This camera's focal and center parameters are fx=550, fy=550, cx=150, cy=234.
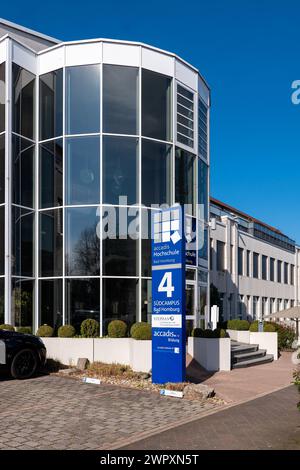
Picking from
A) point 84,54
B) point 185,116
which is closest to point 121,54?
point 84,54

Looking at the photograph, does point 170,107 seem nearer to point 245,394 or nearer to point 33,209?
point 33,209

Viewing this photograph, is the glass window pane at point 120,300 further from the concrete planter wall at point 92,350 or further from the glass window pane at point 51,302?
the glass window pane at point 51,302

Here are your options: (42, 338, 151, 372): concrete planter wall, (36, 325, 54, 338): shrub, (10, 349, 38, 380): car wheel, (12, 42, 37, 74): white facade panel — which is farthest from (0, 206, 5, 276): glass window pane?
(12, 42, 37, 74): white facade panel

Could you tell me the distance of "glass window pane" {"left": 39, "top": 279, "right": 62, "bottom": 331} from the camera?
1722cm

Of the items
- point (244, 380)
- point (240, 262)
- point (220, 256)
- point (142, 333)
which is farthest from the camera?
point (240, 262)

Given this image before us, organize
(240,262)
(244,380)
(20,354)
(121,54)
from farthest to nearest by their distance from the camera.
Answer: (240,262), (121,54), (244,380), (20,354)

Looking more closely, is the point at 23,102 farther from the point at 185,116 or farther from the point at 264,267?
the point at 264,267

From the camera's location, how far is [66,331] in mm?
15656

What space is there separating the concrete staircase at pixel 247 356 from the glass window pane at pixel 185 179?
4983 mm

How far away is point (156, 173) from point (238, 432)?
37.0ft

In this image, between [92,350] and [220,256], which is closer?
[92,350]

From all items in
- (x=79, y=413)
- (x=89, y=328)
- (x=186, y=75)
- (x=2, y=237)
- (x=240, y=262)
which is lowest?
(x=79, y=413)

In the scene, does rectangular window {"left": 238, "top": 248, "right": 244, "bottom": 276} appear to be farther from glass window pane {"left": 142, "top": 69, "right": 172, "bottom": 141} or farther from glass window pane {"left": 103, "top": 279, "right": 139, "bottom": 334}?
glass window pane {"left": 103, "top": 279, "right": 139, "bottom": 334}

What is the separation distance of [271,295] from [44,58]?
27.2m
